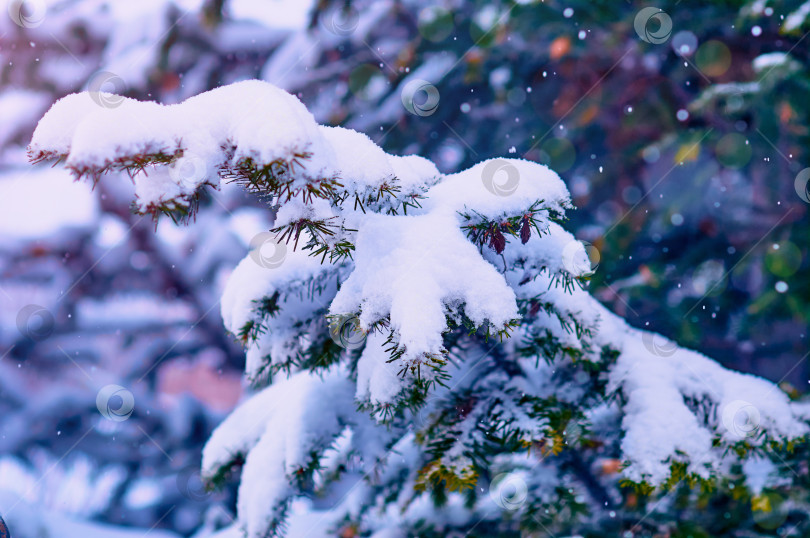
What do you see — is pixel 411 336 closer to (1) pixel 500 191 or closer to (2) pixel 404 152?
(1) pixel 500 191

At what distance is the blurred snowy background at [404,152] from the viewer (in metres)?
2.64

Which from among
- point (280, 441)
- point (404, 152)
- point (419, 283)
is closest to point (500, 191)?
point (419, 283)

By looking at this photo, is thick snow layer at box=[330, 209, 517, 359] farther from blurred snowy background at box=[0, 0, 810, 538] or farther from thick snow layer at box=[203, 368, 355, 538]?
blurred snowy background at box=[0, 0, 810, 538]

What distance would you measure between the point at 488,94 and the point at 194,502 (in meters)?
2.93

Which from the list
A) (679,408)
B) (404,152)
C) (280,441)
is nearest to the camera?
(679,408)

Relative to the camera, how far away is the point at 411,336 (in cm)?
64

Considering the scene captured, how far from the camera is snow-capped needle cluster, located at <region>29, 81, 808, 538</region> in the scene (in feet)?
2.08

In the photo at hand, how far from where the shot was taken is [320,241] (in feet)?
2.55

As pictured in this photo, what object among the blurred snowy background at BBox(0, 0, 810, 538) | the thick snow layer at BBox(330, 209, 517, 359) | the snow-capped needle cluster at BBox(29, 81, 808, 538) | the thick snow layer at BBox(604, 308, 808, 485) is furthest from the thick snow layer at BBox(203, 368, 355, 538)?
the blurred snowy background at BBox(0, 0, 810, 538)

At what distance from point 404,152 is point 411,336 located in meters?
2.61

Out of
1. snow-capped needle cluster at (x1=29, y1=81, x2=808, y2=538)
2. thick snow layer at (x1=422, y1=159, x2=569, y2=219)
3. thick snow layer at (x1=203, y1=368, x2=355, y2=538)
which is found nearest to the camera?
snow-capped needle cluster at (x1=29, y1=81, x2=808, y2=538)

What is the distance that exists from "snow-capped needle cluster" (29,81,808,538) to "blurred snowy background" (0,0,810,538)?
1309 mm

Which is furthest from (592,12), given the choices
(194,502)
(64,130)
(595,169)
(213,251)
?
(194,502)

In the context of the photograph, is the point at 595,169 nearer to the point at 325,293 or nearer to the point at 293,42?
the point at 293,42
